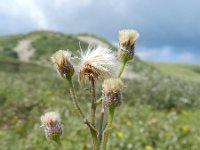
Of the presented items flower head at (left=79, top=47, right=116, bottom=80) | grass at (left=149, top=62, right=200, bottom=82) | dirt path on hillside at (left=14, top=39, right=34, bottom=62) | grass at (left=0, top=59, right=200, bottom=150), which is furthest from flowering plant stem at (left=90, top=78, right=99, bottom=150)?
grass at (left=149, top=62, right=200, bottom=82)

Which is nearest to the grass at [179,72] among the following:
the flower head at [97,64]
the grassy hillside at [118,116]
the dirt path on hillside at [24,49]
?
the dirt path on hillside at [24,49]

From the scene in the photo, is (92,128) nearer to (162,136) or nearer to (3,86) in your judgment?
(162,136)

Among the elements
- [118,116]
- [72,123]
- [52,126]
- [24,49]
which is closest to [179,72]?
[24,49]

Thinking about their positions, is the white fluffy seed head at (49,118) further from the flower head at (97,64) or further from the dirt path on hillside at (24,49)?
the dirt path on hillside at (24,49)

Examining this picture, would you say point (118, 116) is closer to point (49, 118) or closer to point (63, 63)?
point (49, 118)

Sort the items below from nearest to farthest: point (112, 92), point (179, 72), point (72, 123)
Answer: point (112, 92), point (72, 123), point (179, 72)

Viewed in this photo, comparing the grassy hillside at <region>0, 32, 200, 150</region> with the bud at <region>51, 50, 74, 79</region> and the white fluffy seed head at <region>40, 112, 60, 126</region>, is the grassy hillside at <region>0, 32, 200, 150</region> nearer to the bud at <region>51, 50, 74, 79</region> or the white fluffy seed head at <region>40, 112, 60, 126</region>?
the bud at <region>51, 50, 74, 79</region>
